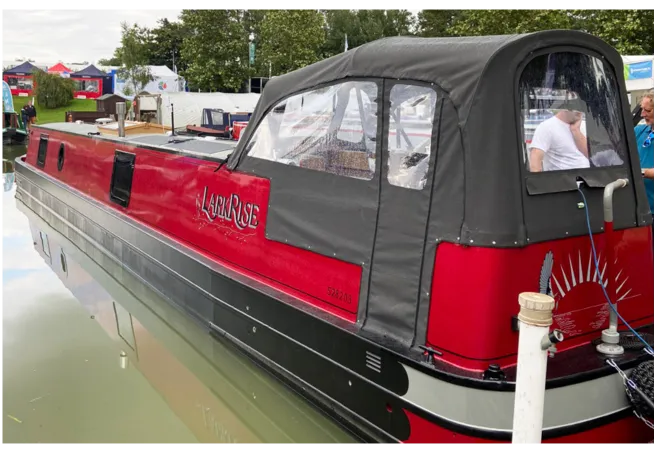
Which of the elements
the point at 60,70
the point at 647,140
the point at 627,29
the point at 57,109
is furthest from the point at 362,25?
the point at 647,140

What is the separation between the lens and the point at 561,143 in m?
3.29

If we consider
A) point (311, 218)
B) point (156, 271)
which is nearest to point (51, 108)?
point (156, 271)

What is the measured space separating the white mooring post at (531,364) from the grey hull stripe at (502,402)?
339 mm

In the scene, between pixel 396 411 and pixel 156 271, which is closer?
pixel 396 411

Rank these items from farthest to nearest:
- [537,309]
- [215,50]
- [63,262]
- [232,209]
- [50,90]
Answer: [50,90] < [215,50] < [63,262] < [232,209] < [537,309]

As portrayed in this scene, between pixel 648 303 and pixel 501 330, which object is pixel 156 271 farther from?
pixel 648 303

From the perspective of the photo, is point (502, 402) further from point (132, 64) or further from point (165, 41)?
point (165, 41)

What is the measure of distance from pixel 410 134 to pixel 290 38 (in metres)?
26.1

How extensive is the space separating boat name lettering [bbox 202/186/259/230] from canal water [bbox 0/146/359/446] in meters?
1.11

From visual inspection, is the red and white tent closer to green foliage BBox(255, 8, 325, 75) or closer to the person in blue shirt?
green foliage BBox(255, 8, 325, 75)

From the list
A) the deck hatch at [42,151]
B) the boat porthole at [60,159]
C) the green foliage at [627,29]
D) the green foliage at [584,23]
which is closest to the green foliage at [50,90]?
the green foliage at [584,23]

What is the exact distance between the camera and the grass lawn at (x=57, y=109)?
32938 millimetres

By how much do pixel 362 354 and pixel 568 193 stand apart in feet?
4.64
